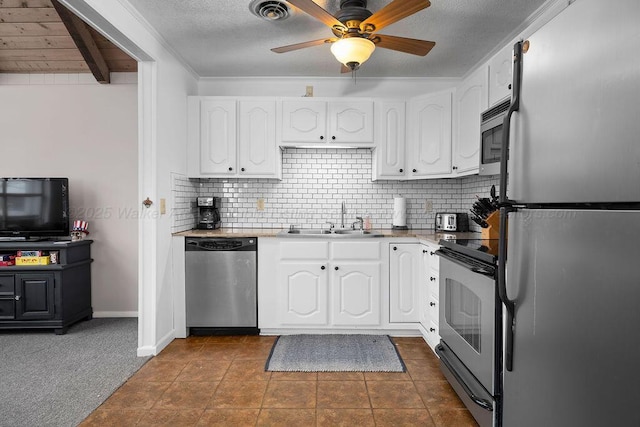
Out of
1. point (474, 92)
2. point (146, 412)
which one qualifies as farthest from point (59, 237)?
point (474, 92)

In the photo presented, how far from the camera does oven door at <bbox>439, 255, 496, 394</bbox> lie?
70.2 inches

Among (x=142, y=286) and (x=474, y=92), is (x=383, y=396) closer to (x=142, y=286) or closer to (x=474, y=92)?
(x=142, y=286)

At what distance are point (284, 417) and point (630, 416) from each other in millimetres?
1650

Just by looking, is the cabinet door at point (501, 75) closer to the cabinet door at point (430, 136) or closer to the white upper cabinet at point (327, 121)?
the cabinet door at point (430, 136)

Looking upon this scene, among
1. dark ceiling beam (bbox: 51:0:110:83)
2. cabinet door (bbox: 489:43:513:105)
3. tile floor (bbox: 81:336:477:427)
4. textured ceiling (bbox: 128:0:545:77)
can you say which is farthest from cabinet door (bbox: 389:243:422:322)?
dark ceiling beam (bbox: 51:0:110:83)

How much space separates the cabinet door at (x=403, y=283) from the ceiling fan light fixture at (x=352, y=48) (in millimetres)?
1645

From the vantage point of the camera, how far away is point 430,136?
11.5 ft

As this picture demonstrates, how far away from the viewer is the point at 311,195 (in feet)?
12.9

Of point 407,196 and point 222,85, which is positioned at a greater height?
point 222,85

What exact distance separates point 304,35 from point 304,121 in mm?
838

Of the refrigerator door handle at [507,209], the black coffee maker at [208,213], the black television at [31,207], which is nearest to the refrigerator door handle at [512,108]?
the refrigerator door handle at [507,209]

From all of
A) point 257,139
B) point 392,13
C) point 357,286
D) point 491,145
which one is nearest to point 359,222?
point 357,286

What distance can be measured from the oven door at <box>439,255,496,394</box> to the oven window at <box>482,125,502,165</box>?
0.72m

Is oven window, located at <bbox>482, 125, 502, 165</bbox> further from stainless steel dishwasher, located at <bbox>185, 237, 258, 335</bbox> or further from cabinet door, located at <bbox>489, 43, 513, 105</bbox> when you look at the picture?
stainless steel dishwasher, located at <bbox>185, 237, 258, 335</bbox>
